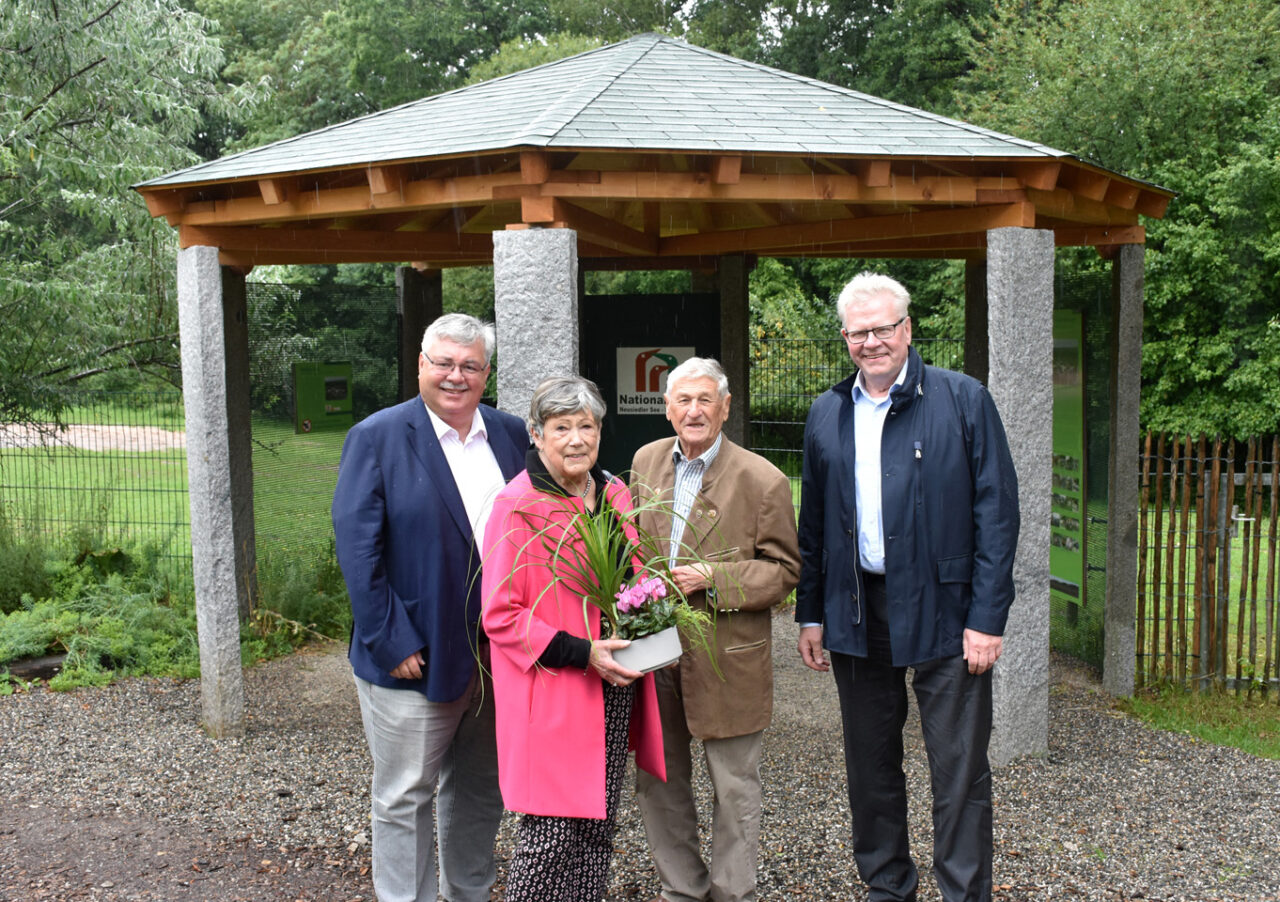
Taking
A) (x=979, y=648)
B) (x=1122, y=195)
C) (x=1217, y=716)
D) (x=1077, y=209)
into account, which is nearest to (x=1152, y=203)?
(x=1122, y=195)

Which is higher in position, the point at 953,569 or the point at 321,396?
the point at 321,396

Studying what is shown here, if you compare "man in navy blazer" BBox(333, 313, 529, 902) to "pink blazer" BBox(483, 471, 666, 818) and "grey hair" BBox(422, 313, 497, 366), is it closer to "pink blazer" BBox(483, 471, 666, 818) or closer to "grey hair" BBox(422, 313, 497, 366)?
"grey hair" BBox(422, 313, 497, 366)

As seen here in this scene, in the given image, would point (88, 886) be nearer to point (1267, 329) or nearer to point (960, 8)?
point (1267, 329)

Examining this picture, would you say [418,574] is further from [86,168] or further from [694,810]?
[86,168]

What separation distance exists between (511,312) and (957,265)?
628 inches

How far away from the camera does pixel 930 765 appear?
348 centimetres

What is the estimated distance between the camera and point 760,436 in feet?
41.2

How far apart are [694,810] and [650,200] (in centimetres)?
324

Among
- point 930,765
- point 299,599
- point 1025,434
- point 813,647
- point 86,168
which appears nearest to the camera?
point 930,765

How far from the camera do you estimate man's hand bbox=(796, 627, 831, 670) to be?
3629 mm

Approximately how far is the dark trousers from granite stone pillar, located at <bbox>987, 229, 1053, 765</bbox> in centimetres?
192

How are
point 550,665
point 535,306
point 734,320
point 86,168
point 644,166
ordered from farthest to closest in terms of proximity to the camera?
point 86,168 < point 734,320 < point 644,166 < point 535,306 < point 550,665

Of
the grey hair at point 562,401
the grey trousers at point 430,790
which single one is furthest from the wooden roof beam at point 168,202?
the grey hair at point 562,401

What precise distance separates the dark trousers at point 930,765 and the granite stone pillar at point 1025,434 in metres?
1.92
